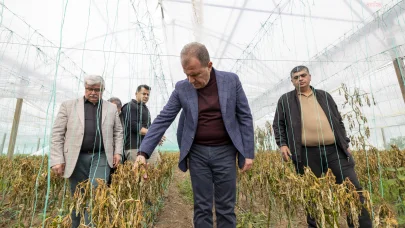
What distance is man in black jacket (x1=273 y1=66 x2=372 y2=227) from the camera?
1870 mm

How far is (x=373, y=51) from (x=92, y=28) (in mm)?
5886

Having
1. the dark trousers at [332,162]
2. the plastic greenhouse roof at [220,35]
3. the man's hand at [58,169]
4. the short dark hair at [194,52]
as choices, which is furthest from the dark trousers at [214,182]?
the plastic greenhouse roof at [220,35]

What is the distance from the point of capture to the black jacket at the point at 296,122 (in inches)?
75.8

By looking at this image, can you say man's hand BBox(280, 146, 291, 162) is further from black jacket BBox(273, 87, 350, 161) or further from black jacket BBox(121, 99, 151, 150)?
black jacket BBox(121, 99, 151, 150)

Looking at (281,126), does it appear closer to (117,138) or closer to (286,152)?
(286,152)

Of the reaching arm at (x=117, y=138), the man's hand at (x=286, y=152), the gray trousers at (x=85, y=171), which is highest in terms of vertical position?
the reaching arm at (x=117, y=138)

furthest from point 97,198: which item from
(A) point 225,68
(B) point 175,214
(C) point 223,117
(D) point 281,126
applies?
(A) point 225,68

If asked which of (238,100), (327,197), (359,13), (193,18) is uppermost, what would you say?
(193,18)

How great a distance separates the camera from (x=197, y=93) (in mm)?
1567

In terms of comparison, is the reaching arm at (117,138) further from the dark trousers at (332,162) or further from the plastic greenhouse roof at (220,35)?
the dark trousers at (332,162)

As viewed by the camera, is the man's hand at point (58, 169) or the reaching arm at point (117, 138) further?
the reaching arm at point (117, 138)

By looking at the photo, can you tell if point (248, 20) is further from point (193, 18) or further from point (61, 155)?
point (61, 155)

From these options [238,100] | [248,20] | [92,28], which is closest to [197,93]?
[238,100]

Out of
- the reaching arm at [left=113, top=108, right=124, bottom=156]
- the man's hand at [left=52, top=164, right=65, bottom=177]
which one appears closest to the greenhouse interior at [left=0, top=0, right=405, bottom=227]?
the man's hand at [left=52, top=164, right=65, bottom=177]
